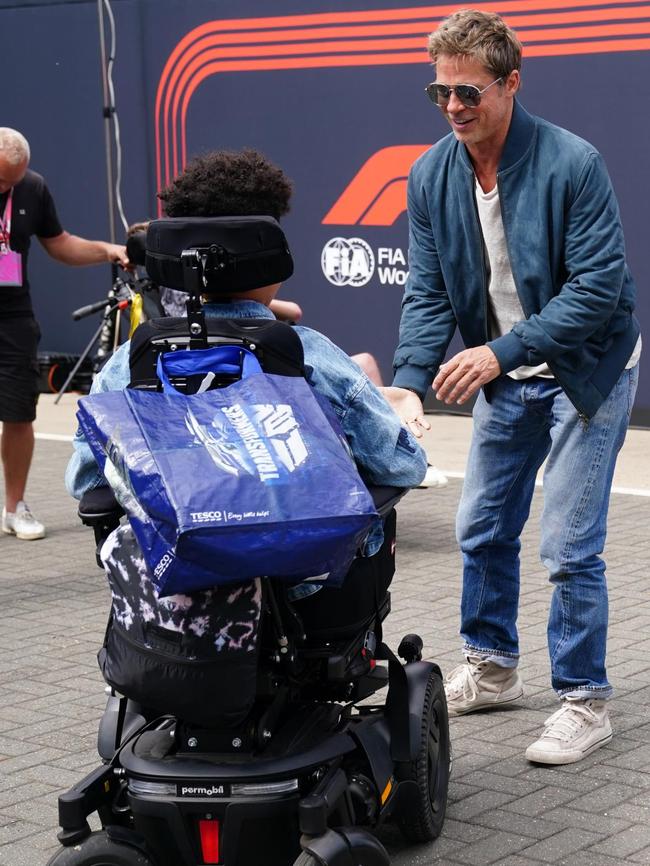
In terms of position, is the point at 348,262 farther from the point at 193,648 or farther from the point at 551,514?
the point at 193,648

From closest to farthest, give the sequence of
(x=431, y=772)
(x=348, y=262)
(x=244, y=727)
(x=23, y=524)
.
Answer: (x=244, y=727)
(x=431, y=772)
(x=23, y=524)
(x=348, y=262)

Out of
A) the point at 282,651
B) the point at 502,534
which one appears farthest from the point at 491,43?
the point at 282,651

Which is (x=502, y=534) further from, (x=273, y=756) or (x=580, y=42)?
(x=580, y=42)

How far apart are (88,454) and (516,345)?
49.0 inches

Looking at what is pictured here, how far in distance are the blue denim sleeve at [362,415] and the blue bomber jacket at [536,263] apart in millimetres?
693

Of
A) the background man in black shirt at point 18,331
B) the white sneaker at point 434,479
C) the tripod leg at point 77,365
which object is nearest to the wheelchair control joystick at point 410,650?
the background man in black shirt at point 18,331

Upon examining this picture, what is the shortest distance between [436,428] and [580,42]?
110 inches

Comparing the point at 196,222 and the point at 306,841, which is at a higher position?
the point at 196,222

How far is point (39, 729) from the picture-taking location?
186 inches

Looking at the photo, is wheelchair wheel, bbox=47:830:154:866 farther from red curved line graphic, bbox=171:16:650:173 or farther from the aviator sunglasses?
red curved line graphic, bbox=171:16:650:173

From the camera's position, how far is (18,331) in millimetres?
7504

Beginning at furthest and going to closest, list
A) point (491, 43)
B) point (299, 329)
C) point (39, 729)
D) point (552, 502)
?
point (39, 729), point (552, 502), point (491, 43), point (299, 329)

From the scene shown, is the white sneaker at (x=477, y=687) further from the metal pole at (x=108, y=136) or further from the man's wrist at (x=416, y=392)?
the metal pole at (x=108, y=136)

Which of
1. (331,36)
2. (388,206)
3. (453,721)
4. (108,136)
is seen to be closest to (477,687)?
(453,721)
